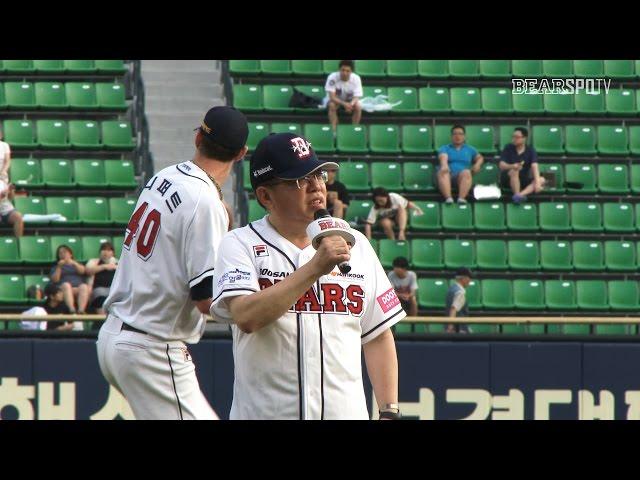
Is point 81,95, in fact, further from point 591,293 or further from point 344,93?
point 591,293

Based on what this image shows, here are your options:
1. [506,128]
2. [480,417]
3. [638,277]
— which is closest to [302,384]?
[480,417]

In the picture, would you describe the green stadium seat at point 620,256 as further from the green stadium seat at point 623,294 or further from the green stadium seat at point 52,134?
the green stadium seat at point 52,134

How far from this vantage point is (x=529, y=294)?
15008 millimetres

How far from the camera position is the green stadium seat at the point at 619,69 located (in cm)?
1791

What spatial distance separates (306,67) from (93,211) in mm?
4035

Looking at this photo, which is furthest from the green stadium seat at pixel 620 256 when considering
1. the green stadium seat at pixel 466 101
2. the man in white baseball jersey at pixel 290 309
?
the man in white baseball jersey at pixel 290 309

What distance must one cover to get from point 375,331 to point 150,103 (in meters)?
13.4

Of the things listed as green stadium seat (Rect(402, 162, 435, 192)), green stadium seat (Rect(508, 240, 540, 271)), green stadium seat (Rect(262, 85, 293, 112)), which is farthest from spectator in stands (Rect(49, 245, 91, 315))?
green stadium seat (Rect(508, 240, 540, 271))

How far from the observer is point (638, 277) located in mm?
15516

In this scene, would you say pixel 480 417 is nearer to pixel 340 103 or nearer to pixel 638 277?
pixel 638 277

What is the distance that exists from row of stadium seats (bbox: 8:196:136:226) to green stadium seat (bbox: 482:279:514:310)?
417 cm

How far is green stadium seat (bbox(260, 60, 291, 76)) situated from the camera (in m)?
17.7

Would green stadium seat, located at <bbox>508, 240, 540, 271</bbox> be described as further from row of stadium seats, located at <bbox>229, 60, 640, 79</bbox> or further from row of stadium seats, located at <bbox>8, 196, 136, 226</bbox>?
row of stadium seats, located at <bbox>8, 196, 136, 226</bbox>

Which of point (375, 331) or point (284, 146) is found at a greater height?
point (284, 146)
